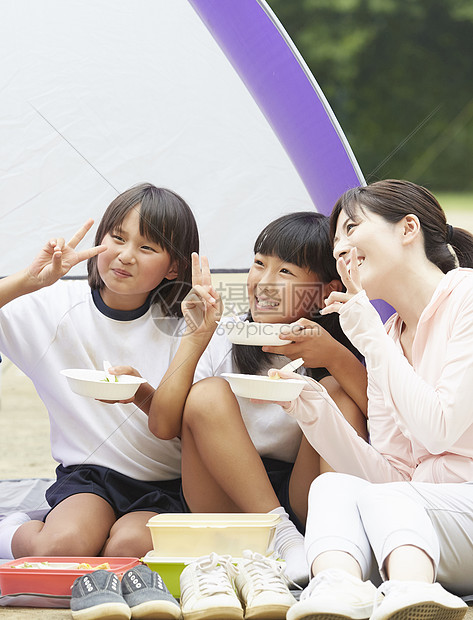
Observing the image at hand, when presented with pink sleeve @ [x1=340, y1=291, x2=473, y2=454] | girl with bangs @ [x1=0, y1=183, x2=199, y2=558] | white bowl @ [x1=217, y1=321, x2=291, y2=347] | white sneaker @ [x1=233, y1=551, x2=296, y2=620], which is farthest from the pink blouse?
girl with bangs @ [x1=0, y1=183, x2=199, y2=558]

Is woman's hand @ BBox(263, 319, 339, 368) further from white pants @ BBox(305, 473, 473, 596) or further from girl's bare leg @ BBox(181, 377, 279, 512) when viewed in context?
white pants @ BBox(305, 473, 473, 596)

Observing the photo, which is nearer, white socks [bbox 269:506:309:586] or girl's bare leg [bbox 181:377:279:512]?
white socks [bbox 269:506:309:586]

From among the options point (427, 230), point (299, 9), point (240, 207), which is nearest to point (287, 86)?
point (299, 9)

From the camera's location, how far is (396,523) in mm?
786

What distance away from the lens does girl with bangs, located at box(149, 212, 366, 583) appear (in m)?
1.10

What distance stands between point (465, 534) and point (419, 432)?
0.13 meters

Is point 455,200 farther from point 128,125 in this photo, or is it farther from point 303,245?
point 128,125

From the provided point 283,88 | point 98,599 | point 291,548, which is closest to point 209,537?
point 291,548

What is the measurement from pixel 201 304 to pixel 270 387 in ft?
0.82

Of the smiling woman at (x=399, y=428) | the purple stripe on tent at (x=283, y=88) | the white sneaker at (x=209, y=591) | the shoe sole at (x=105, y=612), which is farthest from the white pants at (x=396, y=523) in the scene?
the purple stripe on tent at (x=283, y=88)

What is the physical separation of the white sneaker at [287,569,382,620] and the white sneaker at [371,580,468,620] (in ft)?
0.08

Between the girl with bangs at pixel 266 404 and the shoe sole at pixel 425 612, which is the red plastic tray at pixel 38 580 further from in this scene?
the shoe sole at pixel 425 612

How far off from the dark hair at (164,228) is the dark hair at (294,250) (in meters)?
0.13

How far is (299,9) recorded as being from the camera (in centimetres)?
147
